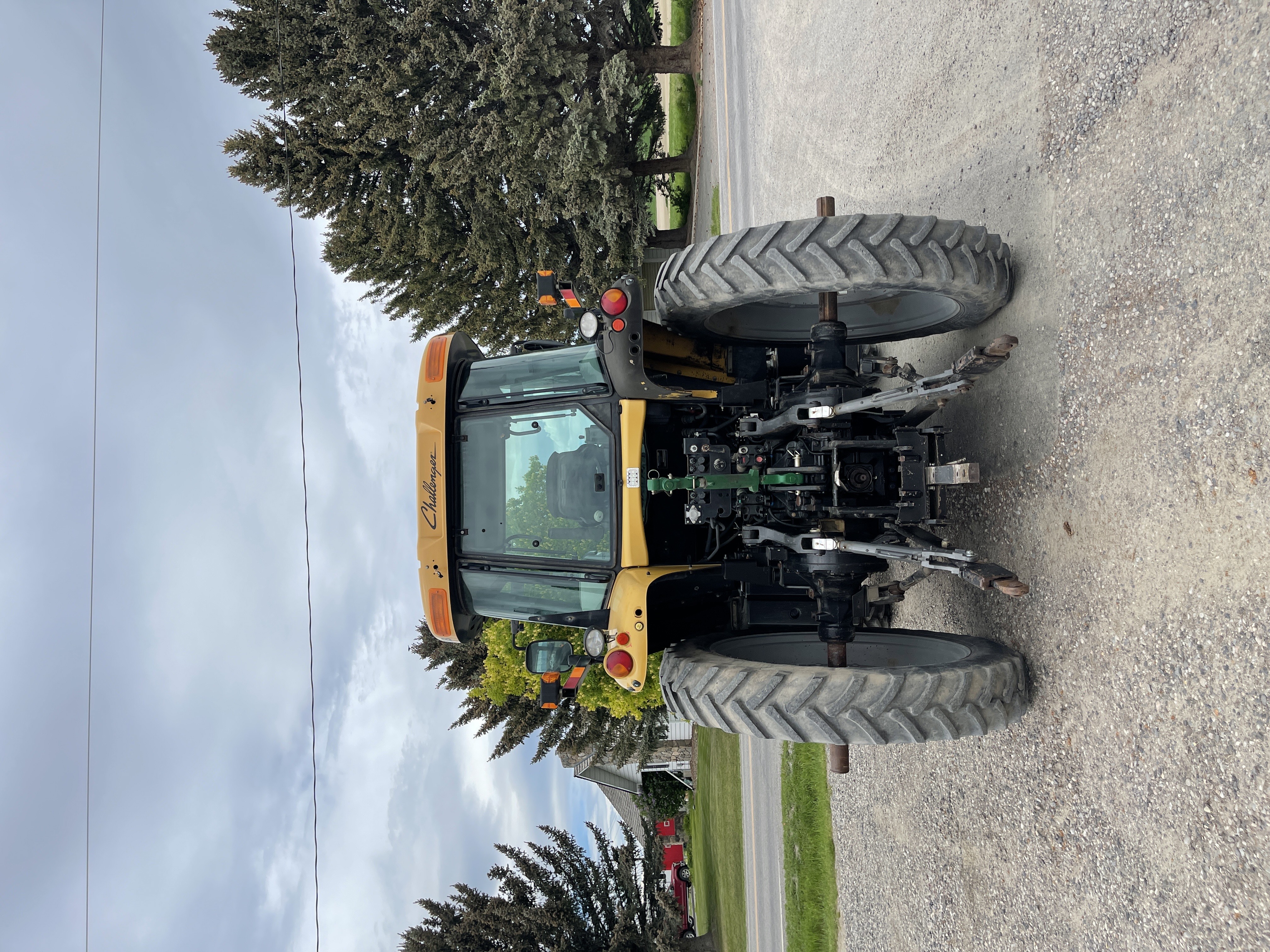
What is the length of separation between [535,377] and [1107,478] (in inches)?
142

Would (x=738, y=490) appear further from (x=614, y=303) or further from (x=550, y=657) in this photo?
(x=550, y=657)

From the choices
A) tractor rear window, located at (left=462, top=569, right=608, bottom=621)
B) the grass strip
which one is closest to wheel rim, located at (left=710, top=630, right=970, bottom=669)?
tractor rear window, located at (left=462, top=569, right=608, bottom=621)

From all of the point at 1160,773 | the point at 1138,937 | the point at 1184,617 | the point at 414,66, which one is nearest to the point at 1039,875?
the point at 1138,937

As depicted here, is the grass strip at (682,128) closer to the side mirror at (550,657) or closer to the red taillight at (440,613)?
the red taillight at (440,613)

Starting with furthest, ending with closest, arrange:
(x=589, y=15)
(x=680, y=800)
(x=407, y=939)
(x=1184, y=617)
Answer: (x=680, y=800) < (x=589, y=15) < (x=407, y=939) < (x=1184, y=617)

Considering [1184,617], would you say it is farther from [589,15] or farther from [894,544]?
[589,15]

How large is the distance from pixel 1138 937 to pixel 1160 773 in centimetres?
86

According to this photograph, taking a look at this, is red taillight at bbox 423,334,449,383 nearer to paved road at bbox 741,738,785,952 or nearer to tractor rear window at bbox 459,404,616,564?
tractor rear window at bbox 459,404,616,564

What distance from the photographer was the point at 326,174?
48.7 ft

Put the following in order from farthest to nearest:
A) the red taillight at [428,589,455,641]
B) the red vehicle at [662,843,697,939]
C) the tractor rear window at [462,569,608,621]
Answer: the red vehicle at [662,843,697,939], the red taillight at [428,589,455,641], the tractor rear window at [462,569,608,621]

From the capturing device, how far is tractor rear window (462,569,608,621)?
5.36 metres

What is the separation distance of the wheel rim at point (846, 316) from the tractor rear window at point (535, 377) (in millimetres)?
1119

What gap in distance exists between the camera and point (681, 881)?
1997cm

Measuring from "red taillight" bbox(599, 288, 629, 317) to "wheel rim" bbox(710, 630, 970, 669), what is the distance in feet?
8.14
